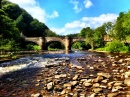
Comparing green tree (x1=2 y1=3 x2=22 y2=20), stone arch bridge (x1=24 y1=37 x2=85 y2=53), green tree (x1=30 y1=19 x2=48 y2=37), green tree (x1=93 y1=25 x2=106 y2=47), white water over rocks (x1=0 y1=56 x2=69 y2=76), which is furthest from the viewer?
green tree (x1=30 y1=19 x2=48 y2=37)

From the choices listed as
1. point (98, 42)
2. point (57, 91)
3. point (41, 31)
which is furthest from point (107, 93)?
point (41, 31)

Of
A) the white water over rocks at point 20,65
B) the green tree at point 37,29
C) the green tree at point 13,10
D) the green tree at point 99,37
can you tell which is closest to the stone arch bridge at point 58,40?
the green tree at point 99,37

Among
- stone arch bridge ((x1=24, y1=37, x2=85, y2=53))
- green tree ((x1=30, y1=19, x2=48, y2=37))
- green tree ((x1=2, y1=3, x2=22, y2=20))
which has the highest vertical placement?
green tree ((x1=2, y1=3, x2=22, y2=20))

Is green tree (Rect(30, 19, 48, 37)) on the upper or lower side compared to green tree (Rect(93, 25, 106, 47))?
upper

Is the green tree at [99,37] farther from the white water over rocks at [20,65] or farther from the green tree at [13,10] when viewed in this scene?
the green tree at [13,10]

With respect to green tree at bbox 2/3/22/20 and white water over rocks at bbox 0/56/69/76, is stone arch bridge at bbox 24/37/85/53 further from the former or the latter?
white water over rocks at bbox 0/56/69/76

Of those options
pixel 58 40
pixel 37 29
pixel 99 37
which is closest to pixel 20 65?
pixel 58 40

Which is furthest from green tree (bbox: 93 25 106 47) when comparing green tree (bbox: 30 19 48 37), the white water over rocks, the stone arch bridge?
green tree (bbox: 30 19 48 37)

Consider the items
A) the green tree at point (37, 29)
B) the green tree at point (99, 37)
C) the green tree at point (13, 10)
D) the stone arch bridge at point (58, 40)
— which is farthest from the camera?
the green tree at point (37, 29)

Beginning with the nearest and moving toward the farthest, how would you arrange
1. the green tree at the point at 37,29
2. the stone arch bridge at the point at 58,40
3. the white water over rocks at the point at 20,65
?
the white water over rocks at the point at 20,65, the stone arch bridge at the point at 58,40, the green tree at the point at 37,29

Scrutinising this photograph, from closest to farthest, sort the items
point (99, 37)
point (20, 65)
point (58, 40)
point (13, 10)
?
point (20, 65) < point (99, 37) < point (58, 40) < point (13, 10)

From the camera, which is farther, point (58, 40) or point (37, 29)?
point (37, 29)

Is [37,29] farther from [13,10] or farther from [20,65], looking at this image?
[20,65]

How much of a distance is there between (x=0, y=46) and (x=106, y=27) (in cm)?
5524
